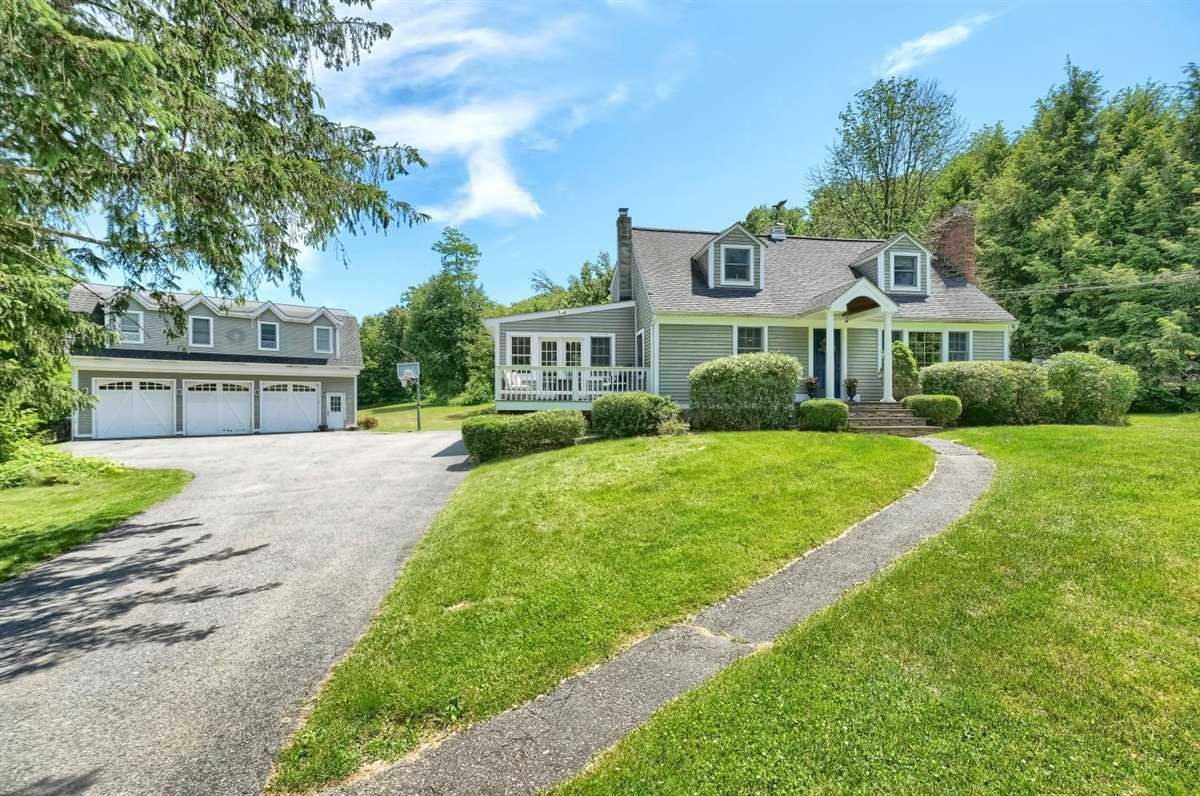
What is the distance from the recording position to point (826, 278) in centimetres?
1862

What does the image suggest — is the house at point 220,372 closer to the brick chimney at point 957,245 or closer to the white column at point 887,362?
the white column at point 887,362

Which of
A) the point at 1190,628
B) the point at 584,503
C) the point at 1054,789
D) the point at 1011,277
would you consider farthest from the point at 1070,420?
the point at 1011,277

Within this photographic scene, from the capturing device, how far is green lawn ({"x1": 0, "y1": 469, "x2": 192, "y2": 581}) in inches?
277

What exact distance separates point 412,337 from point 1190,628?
45.6 meters

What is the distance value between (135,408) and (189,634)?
24.0 m

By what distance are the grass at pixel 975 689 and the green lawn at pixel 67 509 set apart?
842cm

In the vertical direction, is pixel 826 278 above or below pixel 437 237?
below

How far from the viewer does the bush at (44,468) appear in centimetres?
1181

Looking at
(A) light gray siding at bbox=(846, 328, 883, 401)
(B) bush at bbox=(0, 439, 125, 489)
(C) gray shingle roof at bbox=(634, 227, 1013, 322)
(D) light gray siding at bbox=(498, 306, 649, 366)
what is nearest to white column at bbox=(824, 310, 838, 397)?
(C) gray shingle roof at bbox=(634, 227, 1013, 322)

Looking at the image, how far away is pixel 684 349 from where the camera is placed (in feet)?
53.5

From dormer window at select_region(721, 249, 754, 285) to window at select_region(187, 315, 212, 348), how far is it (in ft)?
77.9

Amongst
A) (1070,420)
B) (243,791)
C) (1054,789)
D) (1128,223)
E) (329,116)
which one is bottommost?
(243,791)

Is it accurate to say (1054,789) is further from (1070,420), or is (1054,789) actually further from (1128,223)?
(1128,223)

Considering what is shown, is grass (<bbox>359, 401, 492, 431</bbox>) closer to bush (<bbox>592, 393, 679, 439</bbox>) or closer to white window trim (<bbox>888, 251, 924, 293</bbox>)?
bush (<bbox>592, 393, 679, 439</bbox>)
